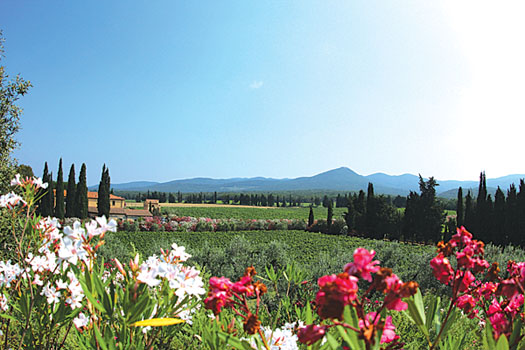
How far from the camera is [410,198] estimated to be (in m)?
32.5

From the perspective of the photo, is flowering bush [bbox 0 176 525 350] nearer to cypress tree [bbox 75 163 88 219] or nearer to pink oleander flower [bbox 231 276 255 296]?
pink oleander flower [bbox 231 276 255 296]

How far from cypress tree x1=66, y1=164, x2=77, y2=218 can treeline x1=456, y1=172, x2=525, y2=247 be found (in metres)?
40.4

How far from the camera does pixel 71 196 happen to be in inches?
1378

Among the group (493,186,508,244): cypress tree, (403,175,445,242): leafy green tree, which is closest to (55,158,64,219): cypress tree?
(403,175,445,242): leafy green tree

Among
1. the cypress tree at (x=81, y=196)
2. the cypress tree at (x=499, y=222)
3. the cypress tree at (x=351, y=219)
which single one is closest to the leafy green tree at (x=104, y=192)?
the cypress tree at (x=81, y=196)

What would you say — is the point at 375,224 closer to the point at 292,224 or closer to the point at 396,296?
the point at 292,224

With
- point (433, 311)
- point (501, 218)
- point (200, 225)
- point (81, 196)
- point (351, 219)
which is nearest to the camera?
point (433, 311)

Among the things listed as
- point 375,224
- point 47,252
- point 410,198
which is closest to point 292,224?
point 375,224

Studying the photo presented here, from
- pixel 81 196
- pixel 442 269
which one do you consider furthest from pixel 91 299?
pixel 81 196

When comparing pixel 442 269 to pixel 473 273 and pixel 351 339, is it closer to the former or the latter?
pixel 473 273

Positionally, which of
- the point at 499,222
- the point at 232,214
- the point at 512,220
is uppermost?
the point at 512,220

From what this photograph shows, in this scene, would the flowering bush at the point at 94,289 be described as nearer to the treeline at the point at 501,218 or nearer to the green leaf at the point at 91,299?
the green leaf at the point at 91,299

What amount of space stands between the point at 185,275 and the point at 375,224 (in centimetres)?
3727

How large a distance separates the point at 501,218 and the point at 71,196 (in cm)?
4302
